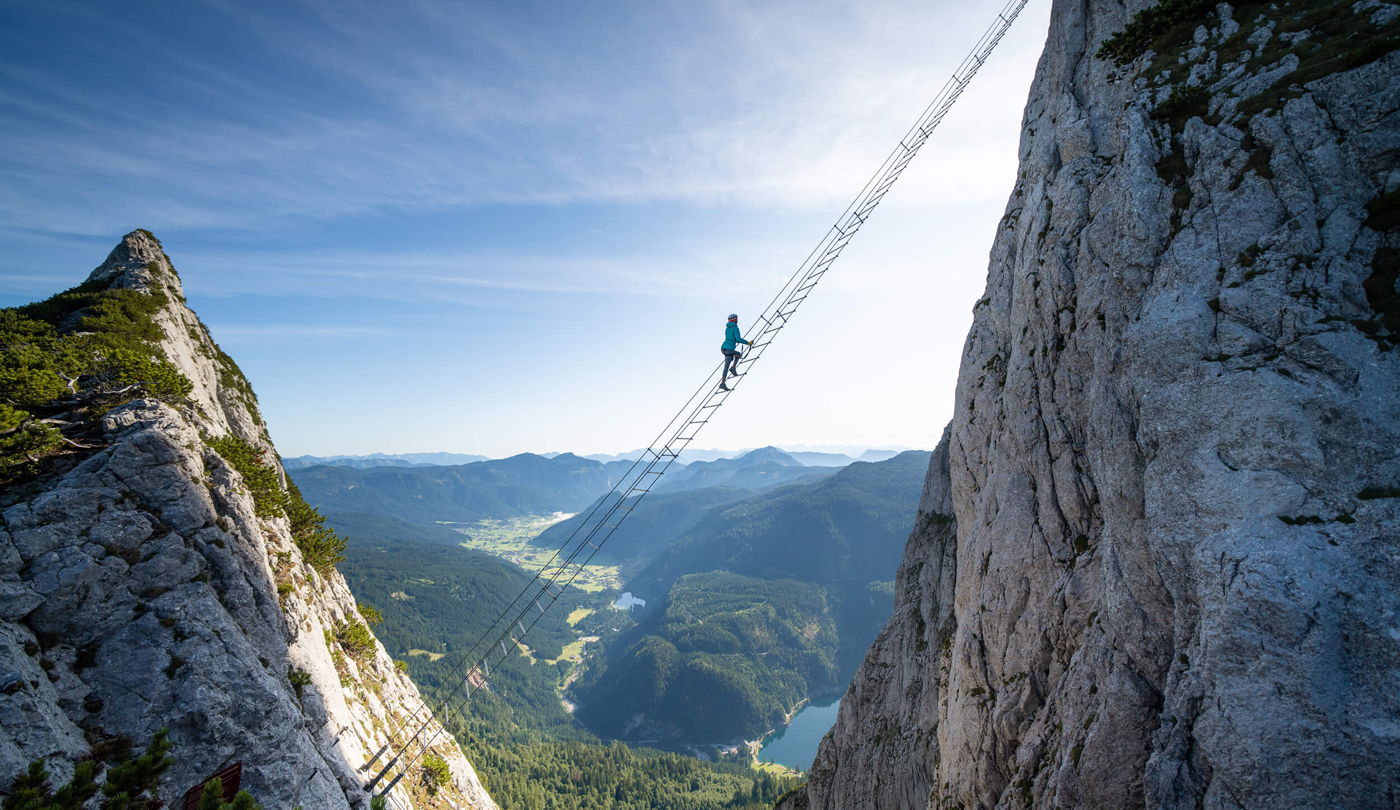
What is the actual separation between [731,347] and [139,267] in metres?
41.7

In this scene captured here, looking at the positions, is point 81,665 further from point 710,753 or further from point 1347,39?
point 710,753

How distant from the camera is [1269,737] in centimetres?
891

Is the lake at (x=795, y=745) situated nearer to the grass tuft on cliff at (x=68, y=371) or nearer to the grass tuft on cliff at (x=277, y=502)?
the grass tuft on cliff at (x=277, y=502)

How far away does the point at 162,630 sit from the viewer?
15414mm

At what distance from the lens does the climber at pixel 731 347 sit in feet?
73.1

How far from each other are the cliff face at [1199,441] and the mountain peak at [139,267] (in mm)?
50146

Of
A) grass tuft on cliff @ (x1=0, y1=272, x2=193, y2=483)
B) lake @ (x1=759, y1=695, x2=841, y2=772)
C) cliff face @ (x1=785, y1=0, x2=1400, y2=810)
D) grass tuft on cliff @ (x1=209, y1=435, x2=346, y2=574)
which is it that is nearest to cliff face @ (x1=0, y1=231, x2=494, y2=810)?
grass tuft on cliff @ (x1=0, y1=272, x2=193, y2=483)

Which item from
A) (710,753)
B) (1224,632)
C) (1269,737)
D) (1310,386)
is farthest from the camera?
(710,753)

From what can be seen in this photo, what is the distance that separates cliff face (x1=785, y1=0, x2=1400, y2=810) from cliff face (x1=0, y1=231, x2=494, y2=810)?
76.8 feet

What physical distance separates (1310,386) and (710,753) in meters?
219

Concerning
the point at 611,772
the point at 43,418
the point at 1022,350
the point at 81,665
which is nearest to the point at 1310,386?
the point at 1022,350

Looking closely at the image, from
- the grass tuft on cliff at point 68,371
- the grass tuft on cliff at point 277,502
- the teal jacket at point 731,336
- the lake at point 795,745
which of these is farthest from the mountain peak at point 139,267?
the lake at point 795,745

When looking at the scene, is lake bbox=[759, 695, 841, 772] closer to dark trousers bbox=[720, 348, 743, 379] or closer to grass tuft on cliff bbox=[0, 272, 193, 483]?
dark trousers bbox=[720, 348, 743, 379]

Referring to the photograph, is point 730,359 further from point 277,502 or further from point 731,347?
point 277,502
